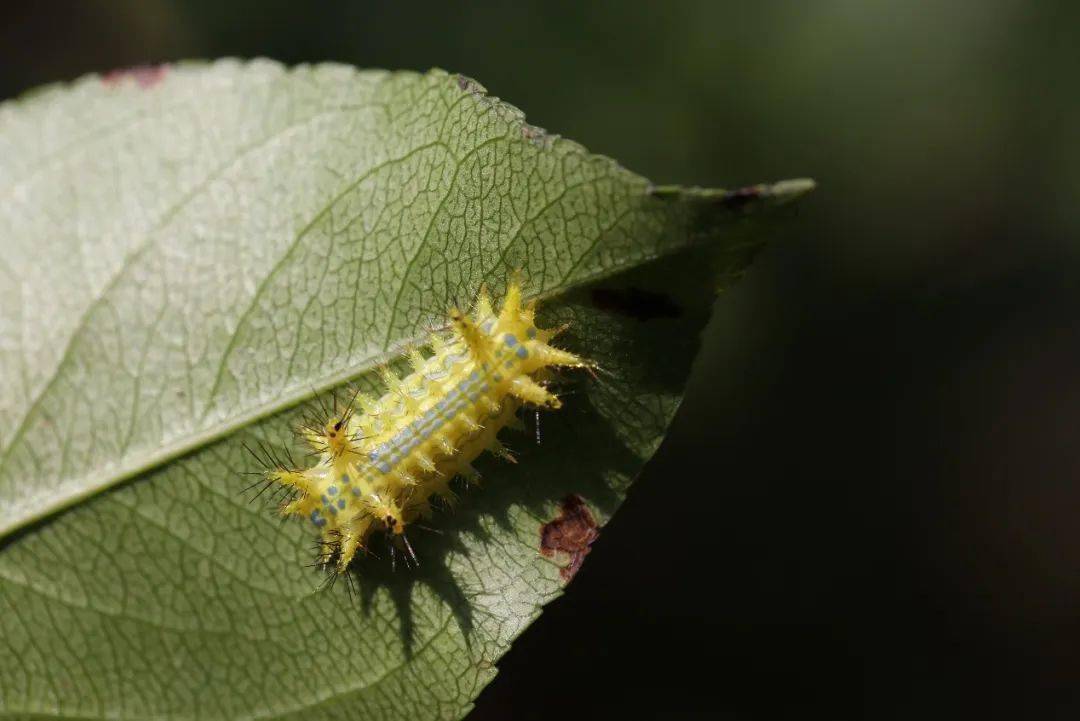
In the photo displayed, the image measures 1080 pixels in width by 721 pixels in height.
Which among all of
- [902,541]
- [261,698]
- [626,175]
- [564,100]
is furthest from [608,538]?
[626,175]

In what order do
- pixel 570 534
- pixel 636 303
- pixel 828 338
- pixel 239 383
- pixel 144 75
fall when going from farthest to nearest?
1. pixel 828 338
2. pixel 144 75
3. pixel 239 383
4. pixel 570 534
5. pixel 636 303

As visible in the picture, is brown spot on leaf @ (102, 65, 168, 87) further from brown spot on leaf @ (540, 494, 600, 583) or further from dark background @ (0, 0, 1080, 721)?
dark background @ (0, 0, 1080, 721)

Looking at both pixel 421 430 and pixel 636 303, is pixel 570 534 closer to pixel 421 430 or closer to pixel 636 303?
pixel 421 430

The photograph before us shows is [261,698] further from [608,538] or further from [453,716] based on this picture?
[608,538]

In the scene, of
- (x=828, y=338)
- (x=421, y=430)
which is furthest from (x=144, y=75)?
(x=828, y=338)

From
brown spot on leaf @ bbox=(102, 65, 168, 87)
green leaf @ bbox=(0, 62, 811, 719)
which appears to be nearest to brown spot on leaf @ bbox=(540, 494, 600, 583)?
green leaf @ bbox=(0, 62, 811, 719)

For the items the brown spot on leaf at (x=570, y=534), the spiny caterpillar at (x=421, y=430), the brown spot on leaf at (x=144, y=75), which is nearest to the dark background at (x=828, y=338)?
the brown spot on leaf at (x=144, y=75)
